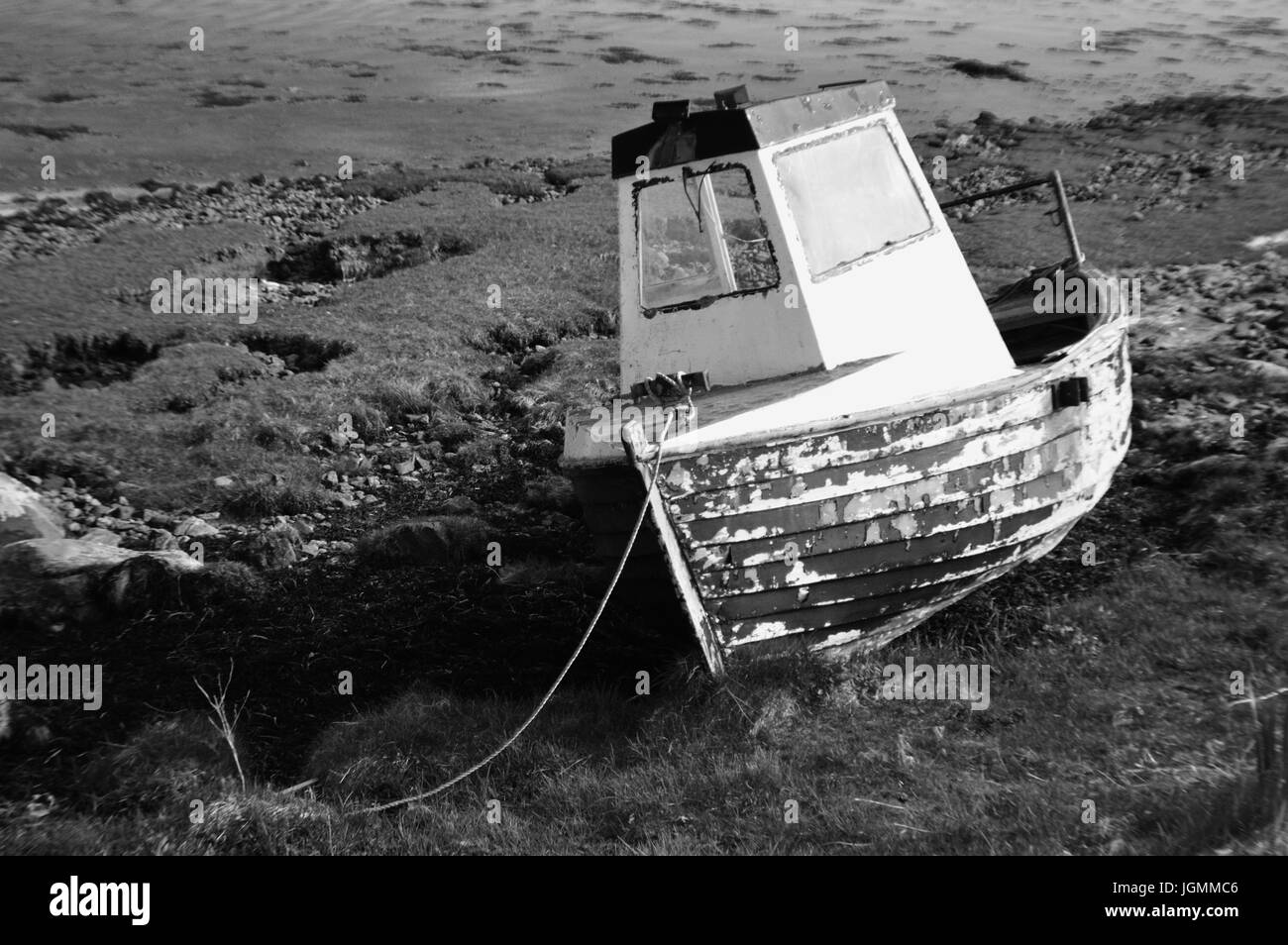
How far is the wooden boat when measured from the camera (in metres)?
6.30

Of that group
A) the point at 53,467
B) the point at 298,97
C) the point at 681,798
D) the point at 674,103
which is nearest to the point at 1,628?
the point at 53,467

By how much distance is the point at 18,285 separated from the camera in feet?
53.0

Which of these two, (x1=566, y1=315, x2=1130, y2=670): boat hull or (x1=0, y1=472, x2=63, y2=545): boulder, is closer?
(x1=566, y1=315, x2=1130, y2=670): boat hull

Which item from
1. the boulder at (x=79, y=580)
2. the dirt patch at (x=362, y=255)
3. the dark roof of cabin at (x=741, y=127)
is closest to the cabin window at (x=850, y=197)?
the dark roof of cabin at (x=741, y=127)

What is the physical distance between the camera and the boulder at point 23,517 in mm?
9703

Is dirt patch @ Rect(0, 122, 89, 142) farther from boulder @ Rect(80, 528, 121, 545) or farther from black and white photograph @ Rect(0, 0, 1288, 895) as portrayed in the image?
boulder @ Rect(80, 528, 121, 545)

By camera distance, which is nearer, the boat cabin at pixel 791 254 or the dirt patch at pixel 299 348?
the boat cabin at pixel 791 254

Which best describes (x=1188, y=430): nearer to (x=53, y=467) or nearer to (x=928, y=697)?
(x=928, y=697)

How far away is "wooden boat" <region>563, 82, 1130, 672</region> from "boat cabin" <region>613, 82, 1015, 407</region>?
0.01 metres

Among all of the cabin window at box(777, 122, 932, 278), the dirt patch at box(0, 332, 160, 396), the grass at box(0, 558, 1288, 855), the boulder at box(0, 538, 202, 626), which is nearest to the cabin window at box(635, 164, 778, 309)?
the cabin window at box(777, 122, 932, 278)

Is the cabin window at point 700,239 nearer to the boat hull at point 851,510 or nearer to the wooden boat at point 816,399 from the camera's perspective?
the wooden boat at point 816,399

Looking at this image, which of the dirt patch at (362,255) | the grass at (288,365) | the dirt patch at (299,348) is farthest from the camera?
the dirt patch at (362,255)

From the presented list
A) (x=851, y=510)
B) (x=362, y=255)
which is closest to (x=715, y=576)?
(x=851, y=510)

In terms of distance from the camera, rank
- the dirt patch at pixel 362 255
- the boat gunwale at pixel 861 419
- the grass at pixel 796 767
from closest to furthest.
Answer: the grass at pixel 796 767
the boat gunwale at pixel 861 419
the dirt patch at pixel 362 255
